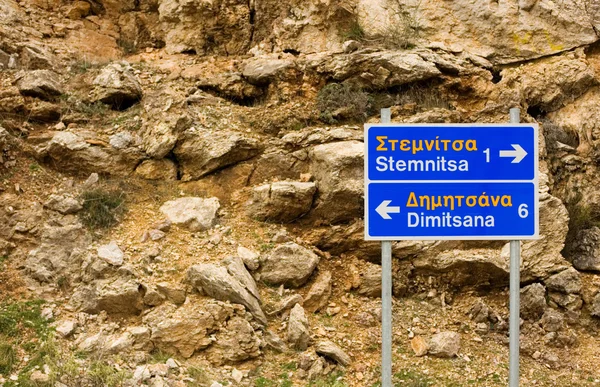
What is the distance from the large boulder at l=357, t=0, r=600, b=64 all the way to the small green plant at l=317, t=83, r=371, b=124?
147cm

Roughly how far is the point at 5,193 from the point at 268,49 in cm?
505

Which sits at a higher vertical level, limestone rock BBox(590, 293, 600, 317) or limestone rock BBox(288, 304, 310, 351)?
limestone rock BBox(590, 293, 600, 317)

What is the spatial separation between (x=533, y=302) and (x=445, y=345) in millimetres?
1580

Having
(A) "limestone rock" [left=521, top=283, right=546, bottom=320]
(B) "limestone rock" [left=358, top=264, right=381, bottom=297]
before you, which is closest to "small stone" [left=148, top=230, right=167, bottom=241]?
(B) "limestone rock" [left=358, top=264, right=381, bottom=297]

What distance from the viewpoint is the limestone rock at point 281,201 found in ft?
22.5

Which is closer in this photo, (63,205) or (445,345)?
Answer: (445,345)

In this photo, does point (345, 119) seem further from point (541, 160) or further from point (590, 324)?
point (590, 324)

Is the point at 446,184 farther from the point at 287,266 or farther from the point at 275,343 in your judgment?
the point at 287,266

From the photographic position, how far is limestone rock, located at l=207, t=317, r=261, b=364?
17.1 ft

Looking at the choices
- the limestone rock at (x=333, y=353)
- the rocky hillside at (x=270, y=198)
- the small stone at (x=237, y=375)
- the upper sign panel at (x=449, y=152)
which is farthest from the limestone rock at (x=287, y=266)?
the upper sign panel at (x=449, y=152)

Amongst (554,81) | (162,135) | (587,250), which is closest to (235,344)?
(162,135)

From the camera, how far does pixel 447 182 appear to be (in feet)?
10.2

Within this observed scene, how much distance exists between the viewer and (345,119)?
7762 millimetres

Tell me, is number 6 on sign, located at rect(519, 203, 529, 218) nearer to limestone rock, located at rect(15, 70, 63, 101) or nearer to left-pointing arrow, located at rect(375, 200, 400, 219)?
left-pointing arrow, located at rect(375, 200, 400, 219)
